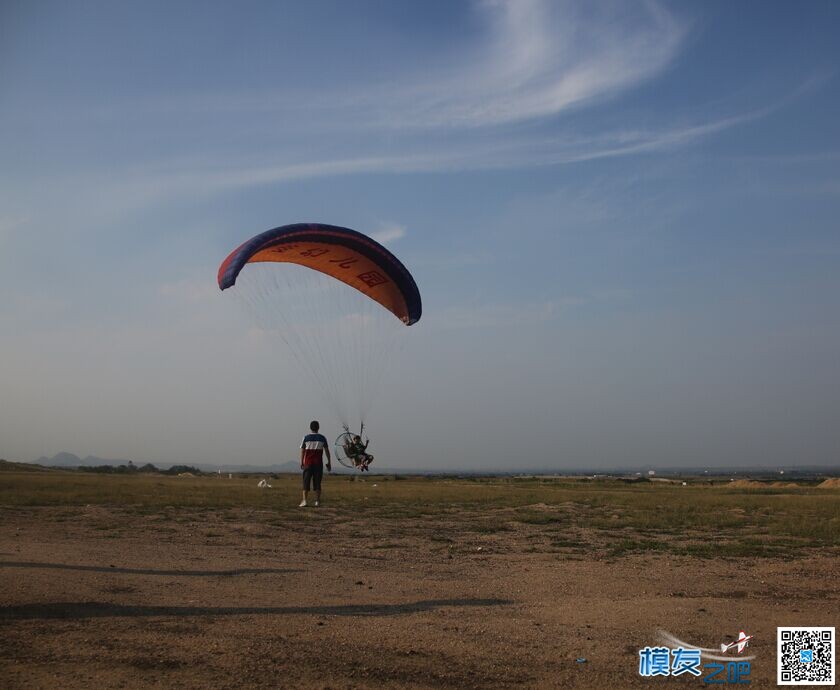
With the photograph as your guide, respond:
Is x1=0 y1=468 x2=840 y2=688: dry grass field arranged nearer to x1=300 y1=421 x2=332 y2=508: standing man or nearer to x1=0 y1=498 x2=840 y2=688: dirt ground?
x1=0 y1=498 x2=840 y2=688: dirt ground

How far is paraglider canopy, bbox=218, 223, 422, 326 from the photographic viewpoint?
18.5 metres

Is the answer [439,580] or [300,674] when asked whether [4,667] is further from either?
[439,580]

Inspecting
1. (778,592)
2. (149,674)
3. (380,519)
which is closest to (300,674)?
(149,674)

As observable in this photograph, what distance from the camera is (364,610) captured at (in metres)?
7.61

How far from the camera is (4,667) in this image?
5332mm

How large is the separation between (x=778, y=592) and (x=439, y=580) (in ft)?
14.0

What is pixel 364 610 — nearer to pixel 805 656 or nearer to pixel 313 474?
pixel 805 656

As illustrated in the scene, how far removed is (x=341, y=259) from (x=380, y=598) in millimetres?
14215

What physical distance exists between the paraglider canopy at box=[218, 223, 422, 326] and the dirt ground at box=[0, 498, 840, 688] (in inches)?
313

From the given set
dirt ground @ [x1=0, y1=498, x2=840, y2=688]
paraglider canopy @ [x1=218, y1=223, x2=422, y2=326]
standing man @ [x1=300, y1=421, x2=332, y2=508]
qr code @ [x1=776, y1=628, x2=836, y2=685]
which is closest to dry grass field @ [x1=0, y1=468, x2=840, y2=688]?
dirt ground @ [x1=0, y1=498, x2=840, y2=688]

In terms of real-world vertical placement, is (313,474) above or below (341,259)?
below

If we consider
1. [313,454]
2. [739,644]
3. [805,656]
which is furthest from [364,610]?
[313,454]

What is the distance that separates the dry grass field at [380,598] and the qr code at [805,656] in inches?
5.0

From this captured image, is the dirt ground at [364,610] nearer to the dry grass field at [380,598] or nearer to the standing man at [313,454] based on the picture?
the dry grass field at [380,598]
